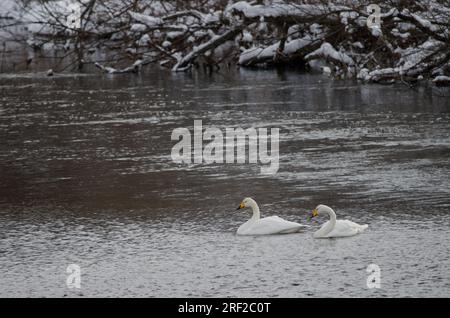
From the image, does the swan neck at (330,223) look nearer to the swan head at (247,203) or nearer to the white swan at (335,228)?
the white swan at (335,228)

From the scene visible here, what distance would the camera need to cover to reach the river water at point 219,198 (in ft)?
28.7

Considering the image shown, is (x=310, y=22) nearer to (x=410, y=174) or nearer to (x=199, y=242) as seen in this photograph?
(x=410, y=174)

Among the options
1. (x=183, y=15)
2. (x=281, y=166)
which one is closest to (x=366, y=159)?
(x=281, y=166)

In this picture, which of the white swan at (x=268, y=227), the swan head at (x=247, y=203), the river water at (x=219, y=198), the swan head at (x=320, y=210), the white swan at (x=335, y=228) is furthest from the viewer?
the swan head at (x=247, y=203)

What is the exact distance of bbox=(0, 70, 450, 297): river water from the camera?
8.73 metres

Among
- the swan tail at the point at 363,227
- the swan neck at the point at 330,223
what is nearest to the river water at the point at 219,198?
the swan tail at the point at 363,227

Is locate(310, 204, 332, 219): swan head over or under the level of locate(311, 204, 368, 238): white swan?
over

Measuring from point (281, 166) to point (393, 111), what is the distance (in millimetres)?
5701

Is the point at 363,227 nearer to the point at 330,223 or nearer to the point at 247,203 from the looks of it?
the point at 330,223

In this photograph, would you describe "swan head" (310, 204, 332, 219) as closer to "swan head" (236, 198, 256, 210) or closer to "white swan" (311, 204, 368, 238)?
"white swan" (311, 204, 368, 238)

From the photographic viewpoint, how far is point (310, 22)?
1009 inches

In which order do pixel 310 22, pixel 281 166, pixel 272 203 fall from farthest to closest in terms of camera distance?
pixel 310 22
pixel 281 166
pixel 272 203

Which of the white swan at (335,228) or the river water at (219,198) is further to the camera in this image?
the white swan at (335,228)

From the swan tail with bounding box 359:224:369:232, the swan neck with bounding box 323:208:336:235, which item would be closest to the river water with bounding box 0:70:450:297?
the swan tail with bounding box 359:224:369:232
